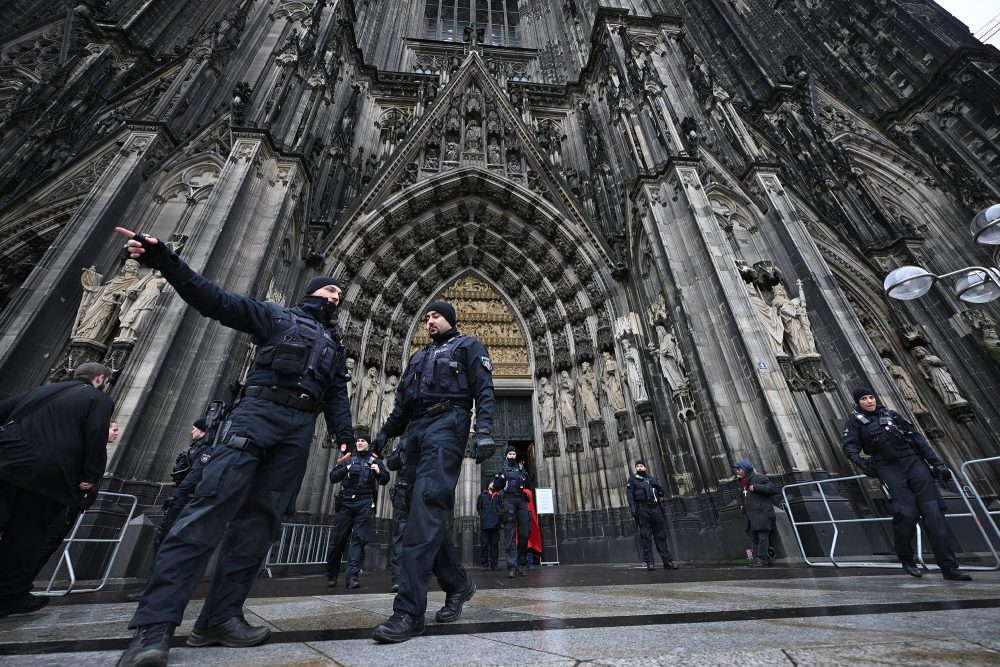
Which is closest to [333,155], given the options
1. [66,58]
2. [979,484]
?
[66,58]

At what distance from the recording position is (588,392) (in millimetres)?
10430

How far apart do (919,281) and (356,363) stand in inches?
389

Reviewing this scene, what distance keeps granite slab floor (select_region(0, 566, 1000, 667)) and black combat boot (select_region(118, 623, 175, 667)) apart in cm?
7

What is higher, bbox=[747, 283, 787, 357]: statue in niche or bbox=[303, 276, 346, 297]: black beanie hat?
bbox=[747, 283, 787, 357]: statue in niche

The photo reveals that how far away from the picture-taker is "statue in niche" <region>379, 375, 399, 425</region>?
10531 mm

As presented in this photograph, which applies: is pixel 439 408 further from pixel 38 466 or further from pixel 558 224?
pixel 558 224

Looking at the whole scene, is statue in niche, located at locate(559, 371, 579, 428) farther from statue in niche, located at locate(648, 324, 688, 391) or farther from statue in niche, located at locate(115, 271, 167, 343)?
statue in niche, located at locate(115, 271, 167, 343)

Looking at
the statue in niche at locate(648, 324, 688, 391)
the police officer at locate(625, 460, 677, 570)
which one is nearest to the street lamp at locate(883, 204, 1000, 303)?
the police officer at locate(625, 460, 677, 570)

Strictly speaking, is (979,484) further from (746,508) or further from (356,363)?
(356,363)

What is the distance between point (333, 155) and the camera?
11984 mm

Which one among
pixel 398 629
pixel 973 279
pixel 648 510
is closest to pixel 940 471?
pixel 973 279

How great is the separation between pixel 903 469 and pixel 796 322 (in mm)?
4568

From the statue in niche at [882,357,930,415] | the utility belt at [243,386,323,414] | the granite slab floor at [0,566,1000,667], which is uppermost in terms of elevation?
the statue in niche at [882,357,930,415]

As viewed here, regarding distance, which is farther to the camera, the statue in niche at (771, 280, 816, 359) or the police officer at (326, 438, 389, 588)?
the statue in niche at (771, 280, 816, 359)
